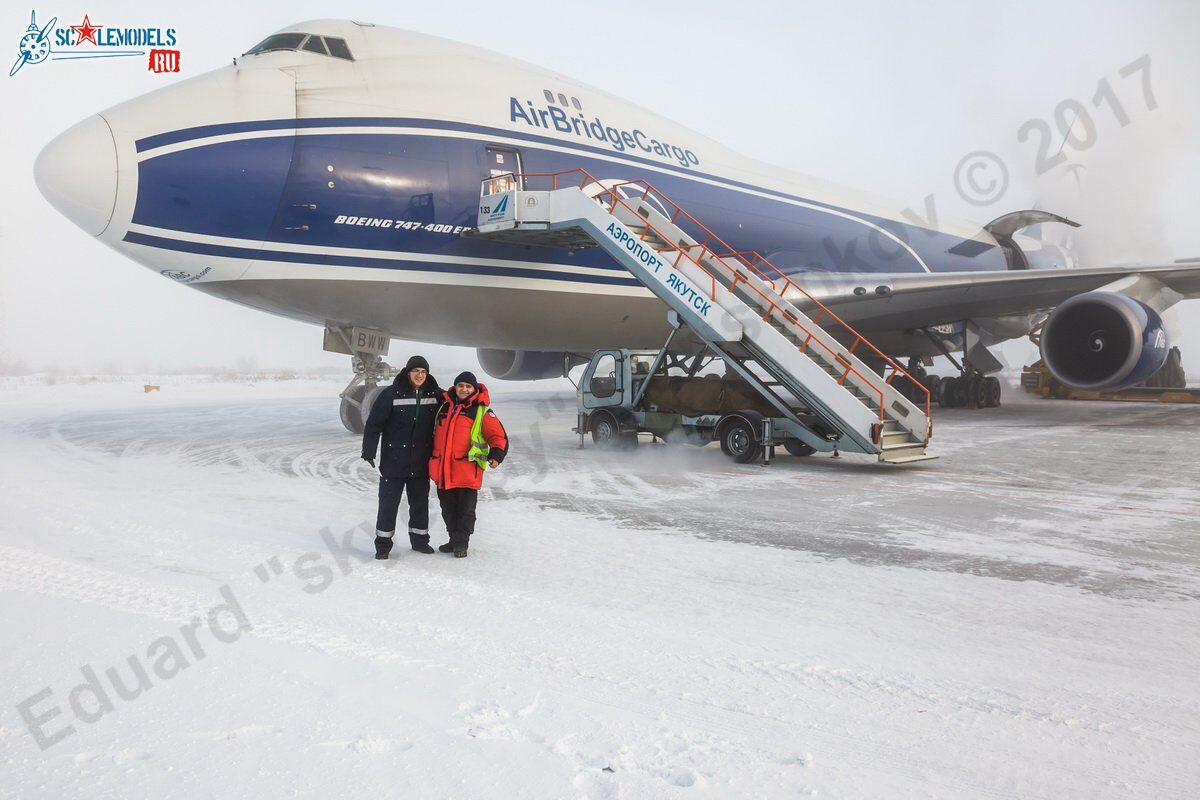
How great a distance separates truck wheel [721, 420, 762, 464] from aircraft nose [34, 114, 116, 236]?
7102 millimetres

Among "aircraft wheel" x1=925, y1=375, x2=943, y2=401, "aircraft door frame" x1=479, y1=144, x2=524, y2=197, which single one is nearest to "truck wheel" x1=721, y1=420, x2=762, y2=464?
"aircraft door frame" x1=479, y1=144, x2=524, y2=197

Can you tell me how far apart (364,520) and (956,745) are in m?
4.64

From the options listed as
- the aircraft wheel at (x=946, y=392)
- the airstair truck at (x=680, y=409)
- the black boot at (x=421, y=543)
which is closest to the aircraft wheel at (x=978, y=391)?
the aircraft wheel at (x=946, y=392)

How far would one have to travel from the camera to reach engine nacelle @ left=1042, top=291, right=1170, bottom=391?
1220 centimetres

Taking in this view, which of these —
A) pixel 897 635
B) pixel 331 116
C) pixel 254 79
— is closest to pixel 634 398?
pixel 331 116

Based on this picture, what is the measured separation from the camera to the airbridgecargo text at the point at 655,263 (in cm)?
969

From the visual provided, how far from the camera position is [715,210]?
13398mm

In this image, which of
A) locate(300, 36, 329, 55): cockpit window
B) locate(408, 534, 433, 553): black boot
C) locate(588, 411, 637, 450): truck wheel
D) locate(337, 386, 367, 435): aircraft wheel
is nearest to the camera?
locate(408, 534, 433, 553): black boot

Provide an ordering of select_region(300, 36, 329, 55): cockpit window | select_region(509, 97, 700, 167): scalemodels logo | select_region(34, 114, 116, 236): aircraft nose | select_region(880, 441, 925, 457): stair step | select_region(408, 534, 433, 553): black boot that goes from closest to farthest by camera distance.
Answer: select_region(408, 534, 433, 553): black boot → select_region(34, 114, 116, 236): aircraft nose → select_region(880, 441, 925, 457): stair step → select_region(300, 36, 329, 55): cockpit window → select_region(509, 97, 700, 167): scalemodels logo

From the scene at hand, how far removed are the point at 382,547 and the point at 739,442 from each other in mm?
5379

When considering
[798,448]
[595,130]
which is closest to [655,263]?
[798,448]

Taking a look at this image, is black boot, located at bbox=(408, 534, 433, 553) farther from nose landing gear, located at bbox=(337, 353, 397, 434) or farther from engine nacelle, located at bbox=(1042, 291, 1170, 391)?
engine nacelle, located at bbox=(1042, 291, 1170, 391)

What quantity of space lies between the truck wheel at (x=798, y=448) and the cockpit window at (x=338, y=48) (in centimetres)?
710

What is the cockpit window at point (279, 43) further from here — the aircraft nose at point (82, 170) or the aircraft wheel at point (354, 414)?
the aircraft wheel at point (354, 414)
